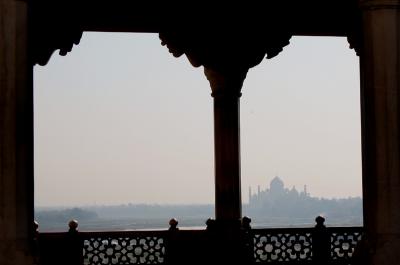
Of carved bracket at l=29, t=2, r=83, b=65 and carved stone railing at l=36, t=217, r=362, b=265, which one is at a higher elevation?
carved bracket at l=29, t=2, r=83, b=65

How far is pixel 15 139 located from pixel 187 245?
8.93m

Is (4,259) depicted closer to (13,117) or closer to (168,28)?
(13,117)

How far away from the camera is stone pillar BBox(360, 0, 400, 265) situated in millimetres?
12930

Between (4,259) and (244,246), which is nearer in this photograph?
(4,259)

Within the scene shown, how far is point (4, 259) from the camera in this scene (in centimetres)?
1195

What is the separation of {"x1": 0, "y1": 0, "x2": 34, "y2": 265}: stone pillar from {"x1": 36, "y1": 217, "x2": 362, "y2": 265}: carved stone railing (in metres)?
7.98

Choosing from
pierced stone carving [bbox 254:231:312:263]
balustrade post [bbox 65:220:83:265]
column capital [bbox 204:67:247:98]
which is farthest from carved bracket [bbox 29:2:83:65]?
pierced stone carving [bbox 254:231:312:263]

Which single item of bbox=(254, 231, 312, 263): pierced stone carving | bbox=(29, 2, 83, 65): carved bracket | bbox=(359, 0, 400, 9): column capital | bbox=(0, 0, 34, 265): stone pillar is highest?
bbox=(29, 2, 83, 65): carved bracket

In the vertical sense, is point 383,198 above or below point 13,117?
below

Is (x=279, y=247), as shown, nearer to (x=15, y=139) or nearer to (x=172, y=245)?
(x=172, y=245)

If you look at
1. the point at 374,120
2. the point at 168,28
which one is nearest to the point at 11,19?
the point at 374,120

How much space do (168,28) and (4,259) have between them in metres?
8.86

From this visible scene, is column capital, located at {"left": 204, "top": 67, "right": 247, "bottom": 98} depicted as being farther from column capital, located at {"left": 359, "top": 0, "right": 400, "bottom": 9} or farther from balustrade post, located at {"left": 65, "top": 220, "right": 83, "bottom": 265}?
column capital, located at {"left": 359, "top": 0, "right": 400, "bottom": 9}

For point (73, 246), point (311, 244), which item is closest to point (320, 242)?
point (311, 244)
